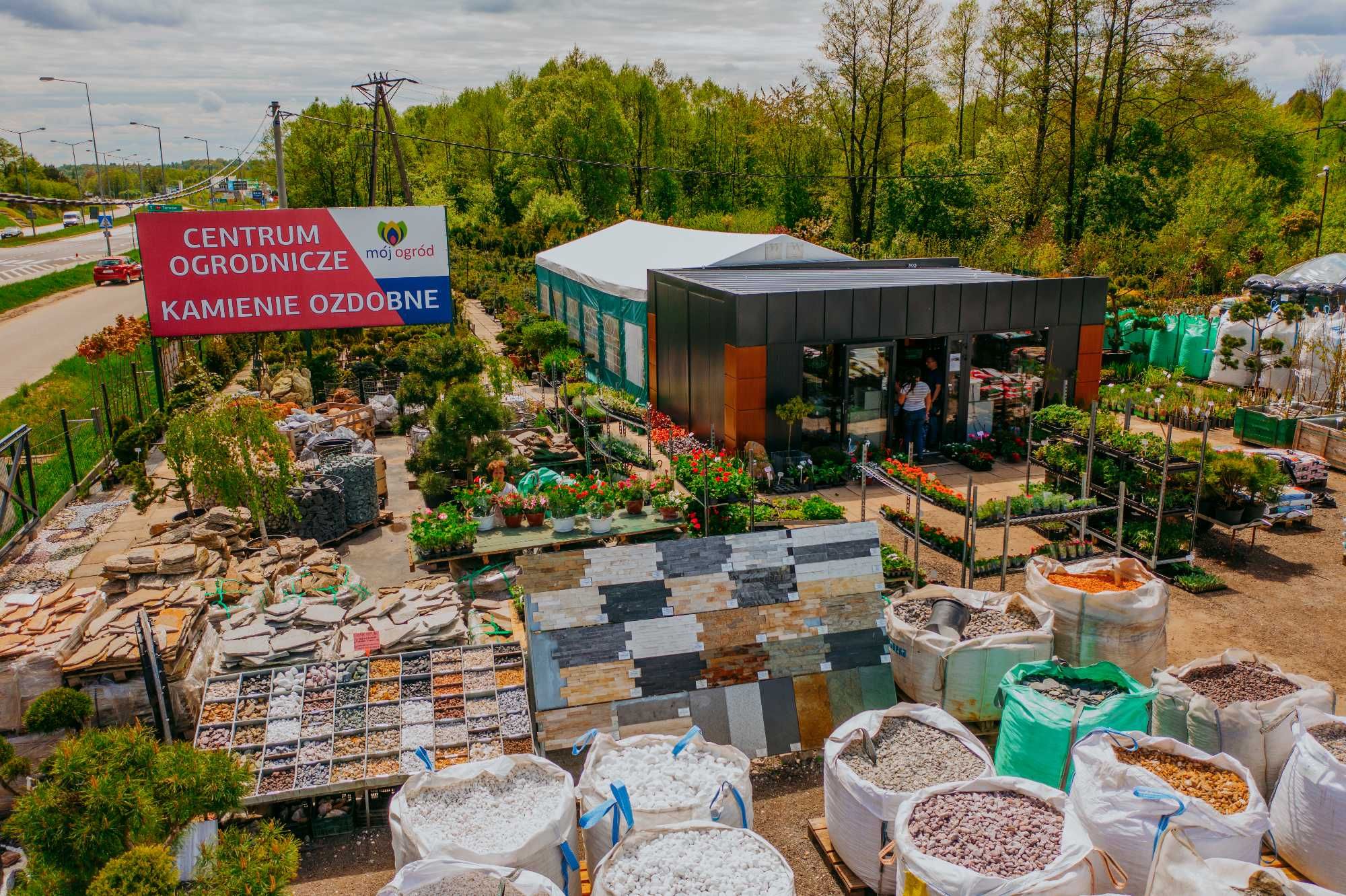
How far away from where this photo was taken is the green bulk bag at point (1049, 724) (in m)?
6.95

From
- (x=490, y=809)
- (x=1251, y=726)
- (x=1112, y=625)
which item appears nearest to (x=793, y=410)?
(x=1112, y=625)

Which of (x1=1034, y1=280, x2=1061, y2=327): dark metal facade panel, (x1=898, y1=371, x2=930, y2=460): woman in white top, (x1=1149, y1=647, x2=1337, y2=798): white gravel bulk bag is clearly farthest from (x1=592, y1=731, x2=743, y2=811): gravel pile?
(x1=1034, y1=280, x2=1061, y2=327): dark metal facade panel

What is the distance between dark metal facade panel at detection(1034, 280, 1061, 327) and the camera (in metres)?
16.9

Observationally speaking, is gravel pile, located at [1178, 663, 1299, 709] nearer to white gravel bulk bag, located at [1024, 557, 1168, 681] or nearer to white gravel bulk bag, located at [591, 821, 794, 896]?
white gravel bulk bag, located at [1024, 557, 1168, 681]

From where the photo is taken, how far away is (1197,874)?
16.9 ft

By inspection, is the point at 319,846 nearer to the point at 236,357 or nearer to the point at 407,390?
the point at 407,390

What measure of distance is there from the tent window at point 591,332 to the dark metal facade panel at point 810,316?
341 inches

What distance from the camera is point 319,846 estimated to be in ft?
23.6

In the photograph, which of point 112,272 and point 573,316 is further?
point 112,272

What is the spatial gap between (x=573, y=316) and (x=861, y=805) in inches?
819

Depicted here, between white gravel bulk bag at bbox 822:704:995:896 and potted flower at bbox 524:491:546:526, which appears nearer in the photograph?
white gravel bulk bag at bbox 822:704:995:896

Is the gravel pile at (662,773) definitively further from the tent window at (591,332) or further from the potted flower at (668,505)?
the tent window at (591,332)

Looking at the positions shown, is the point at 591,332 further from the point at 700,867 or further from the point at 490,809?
the point at 700,867

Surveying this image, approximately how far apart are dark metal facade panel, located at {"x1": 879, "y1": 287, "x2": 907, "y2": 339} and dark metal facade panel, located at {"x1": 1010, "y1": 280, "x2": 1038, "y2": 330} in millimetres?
2125
